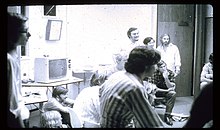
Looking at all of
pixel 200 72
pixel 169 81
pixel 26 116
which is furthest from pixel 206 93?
pixel 26 116

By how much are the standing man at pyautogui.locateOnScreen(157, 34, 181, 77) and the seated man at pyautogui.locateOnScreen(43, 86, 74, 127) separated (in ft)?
2.25

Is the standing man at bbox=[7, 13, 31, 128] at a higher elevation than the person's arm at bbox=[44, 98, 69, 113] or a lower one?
higher

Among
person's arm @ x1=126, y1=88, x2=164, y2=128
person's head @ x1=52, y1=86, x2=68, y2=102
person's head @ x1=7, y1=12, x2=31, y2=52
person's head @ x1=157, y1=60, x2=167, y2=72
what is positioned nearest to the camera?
person's arm @ x1=126, y1=88, x2=164, y2=128

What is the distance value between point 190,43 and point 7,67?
3.83ft

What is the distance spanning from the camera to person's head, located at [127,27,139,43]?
6.78 feet

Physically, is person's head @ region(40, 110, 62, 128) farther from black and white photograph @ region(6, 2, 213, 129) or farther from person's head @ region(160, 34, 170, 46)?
person's head @ region(160, 34, 170, 46)

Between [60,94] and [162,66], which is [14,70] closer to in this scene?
[60,94]

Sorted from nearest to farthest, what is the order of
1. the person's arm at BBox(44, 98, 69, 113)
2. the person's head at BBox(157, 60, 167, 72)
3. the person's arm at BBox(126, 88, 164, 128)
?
1. the person's arm at BBox(126, 88, 164, 128)
2. the person's head at BBox(157, 60, 167, 72)
3. the person's arm at BBox(44, 98, 69, 113)

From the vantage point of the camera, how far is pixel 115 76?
1704mm

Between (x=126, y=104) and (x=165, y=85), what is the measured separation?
0.55m

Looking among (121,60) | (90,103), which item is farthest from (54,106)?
(121,60)

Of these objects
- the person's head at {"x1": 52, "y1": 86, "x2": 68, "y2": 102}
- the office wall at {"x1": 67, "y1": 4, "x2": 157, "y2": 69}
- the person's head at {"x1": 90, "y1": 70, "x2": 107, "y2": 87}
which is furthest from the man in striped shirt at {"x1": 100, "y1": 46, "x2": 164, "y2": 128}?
the person's head at {"x1": 52, "y1": 86, "x2": 68, "y2": 102}

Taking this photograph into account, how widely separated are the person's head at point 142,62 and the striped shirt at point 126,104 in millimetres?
44

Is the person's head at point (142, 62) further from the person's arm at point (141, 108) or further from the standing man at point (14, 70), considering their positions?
the standing man at point (14, 70)
